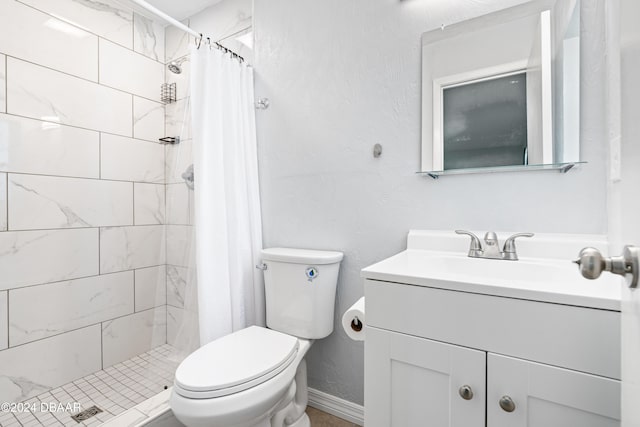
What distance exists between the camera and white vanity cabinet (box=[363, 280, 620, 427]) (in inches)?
24.4

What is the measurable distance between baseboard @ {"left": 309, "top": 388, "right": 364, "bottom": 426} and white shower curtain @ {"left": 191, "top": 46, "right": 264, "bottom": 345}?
0.48 meters

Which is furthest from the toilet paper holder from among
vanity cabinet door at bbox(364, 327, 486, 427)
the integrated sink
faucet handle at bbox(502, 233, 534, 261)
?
faucet handle at bbox(502, 233, 534, 261)

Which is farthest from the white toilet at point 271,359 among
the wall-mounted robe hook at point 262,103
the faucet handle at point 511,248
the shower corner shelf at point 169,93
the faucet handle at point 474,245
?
the shower corner shelf at point 169,93

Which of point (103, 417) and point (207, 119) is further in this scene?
point (207, 119)

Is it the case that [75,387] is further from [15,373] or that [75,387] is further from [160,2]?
[160,2]

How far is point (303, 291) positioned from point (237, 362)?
0.42m

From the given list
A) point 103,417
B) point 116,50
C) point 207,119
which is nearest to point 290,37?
point 207,119

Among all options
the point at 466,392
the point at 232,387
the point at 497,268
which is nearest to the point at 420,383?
the point at 466,392

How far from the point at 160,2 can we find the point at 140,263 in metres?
1.70

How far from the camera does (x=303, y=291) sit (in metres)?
1.40

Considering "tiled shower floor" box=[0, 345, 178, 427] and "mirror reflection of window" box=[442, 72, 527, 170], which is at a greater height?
"mirror reflection of window" box=[442, 72, 527, 170]

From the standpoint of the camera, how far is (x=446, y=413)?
0.76 m

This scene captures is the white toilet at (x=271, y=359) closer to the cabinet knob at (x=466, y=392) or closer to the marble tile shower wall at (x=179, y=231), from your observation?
the marble tile shower wall at (x=179, y=231)

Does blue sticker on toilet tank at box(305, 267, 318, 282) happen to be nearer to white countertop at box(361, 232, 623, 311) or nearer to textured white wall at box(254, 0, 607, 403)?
textured white wall at box(254, 0, 607, 403)
